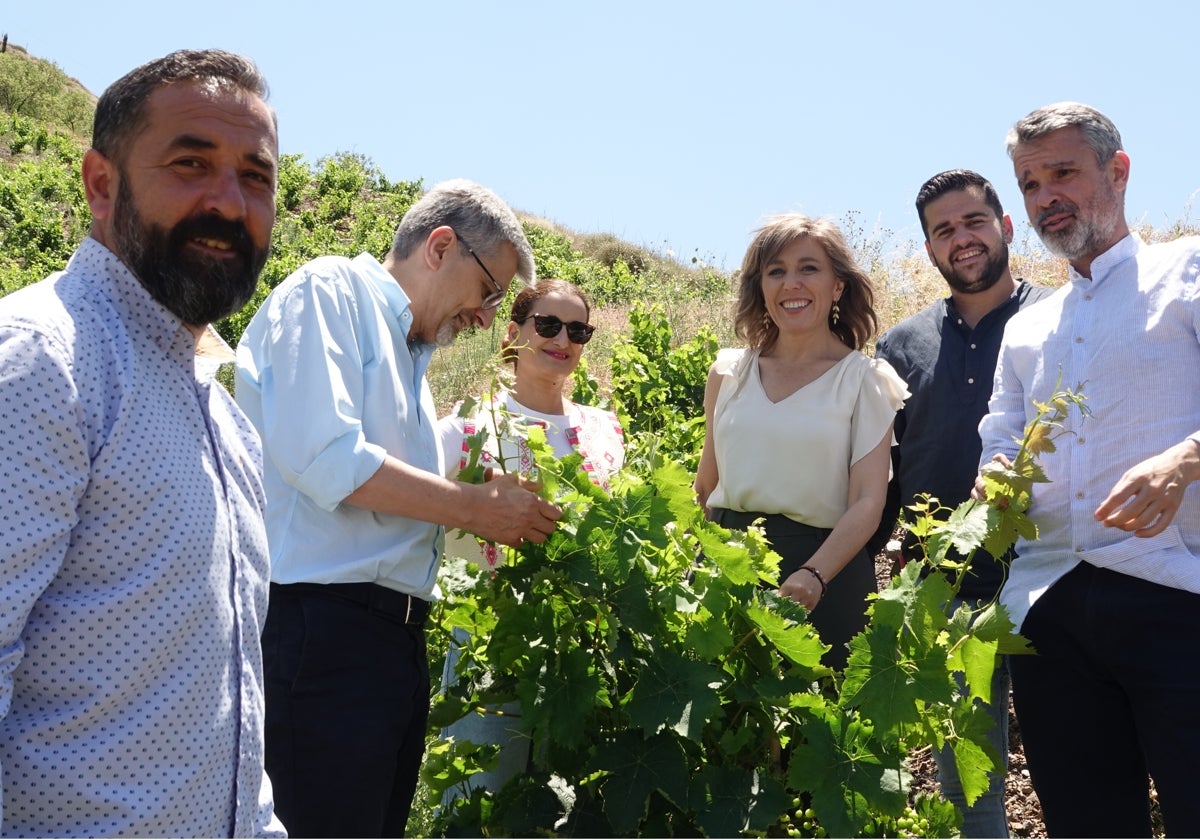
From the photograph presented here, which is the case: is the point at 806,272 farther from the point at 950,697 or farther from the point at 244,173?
the point at 244,173

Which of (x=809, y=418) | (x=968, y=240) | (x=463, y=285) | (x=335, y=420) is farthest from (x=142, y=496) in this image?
(x=968, y=240)

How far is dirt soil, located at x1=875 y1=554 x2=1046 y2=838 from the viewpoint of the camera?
13.4 feet

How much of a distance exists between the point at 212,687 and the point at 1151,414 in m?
2.19

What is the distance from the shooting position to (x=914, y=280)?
11984 millimetres

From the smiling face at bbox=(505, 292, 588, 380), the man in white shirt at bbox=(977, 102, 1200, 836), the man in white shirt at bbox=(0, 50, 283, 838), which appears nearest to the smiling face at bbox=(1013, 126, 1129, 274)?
the man in white shirt at bbox=(977, 102, 1200, 836)

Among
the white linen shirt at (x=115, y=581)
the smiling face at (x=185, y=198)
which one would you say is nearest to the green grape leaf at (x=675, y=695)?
the white linen shirt at (x=115, y=581)

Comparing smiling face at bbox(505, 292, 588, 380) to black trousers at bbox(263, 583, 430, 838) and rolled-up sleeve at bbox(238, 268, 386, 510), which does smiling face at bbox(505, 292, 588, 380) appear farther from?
black trousers at bbox(263, 583, 430, 838)

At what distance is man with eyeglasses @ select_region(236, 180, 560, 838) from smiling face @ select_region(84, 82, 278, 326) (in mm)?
710

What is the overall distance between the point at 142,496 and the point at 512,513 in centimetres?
105

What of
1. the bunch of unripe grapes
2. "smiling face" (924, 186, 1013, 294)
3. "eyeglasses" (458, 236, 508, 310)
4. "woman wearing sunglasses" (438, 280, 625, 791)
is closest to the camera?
the bunch of unripe grapes

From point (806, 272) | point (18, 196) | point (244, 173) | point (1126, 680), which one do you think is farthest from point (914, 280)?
point (18, 196)

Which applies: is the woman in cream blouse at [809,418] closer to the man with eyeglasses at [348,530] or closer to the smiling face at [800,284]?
the smiling face at [800,284]

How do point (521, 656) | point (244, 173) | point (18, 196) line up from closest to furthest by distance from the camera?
1. point (244, 173)
2. point (521, 656)
3. point (18, 196)

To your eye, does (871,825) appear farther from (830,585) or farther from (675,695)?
(830,585)
